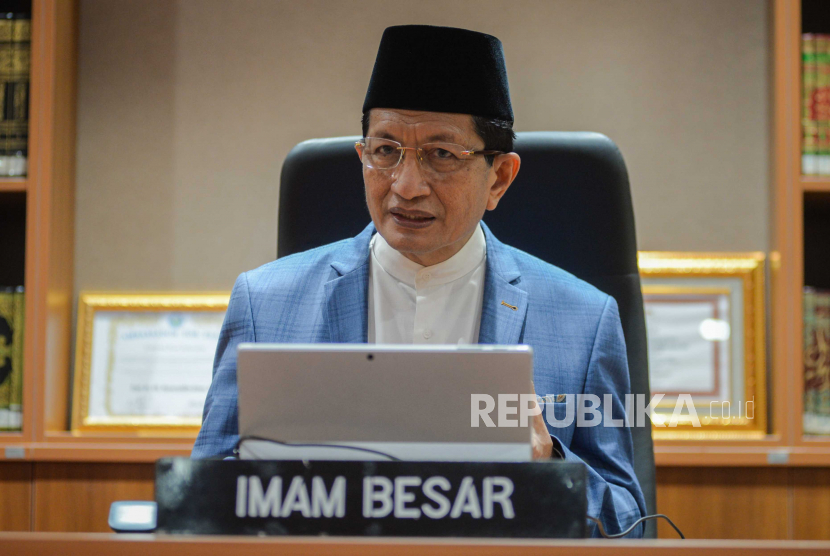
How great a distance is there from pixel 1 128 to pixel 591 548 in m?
1.93

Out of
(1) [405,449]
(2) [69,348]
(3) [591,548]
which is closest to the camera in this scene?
(3) [591,548]

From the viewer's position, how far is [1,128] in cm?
192

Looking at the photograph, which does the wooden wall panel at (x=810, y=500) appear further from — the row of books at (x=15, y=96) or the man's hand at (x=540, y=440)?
the row of books at (x=15, y=96)

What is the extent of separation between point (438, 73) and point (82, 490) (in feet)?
4.58

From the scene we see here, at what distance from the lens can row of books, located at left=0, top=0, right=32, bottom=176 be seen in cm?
192

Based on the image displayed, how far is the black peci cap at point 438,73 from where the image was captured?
1287 mm

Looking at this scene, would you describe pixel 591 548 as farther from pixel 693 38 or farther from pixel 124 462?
pixel 693 38

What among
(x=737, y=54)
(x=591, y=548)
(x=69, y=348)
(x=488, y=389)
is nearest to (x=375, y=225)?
(x=488, y=389)

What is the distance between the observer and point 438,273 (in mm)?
1392

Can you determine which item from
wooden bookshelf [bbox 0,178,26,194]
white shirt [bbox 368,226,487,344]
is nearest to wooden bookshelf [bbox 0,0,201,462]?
wooden bookshelf [bbox 0,178,26,194]

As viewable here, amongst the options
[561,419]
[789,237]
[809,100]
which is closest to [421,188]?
[561,419]

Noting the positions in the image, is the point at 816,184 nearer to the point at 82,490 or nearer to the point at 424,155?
the point at 424,155

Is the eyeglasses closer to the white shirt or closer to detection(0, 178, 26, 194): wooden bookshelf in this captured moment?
the white shirt

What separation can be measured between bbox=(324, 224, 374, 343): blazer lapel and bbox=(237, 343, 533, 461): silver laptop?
0.62m
